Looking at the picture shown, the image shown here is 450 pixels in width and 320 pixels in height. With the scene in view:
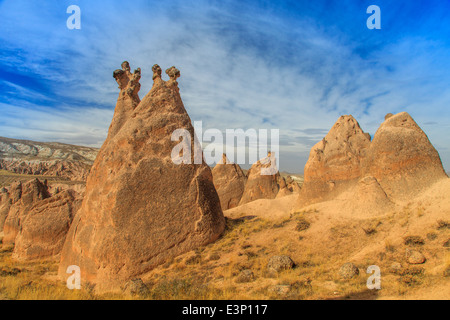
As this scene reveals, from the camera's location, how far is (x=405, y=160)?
1000 cm

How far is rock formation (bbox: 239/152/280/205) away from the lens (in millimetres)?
22811

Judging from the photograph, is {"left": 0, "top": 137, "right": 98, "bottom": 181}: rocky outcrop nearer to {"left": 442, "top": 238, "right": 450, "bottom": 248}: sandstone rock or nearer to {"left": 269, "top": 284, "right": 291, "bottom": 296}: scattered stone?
{"left": 269, "top": 284, "right": 291, "bottom": 296}: scattered stone

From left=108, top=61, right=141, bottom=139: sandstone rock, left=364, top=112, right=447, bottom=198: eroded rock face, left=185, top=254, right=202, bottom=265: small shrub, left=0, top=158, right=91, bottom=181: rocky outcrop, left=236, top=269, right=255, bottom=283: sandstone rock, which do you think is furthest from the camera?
left=0, top=158, right=91, bottom=181: rocky outcrop

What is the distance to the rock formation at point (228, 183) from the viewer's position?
23109mm

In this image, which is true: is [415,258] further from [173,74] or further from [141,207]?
[173,74]

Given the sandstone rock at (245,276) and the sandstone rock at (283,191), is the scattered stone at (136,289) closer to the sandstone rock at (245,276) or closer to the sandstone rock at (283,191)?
the sandstone rock at (245,276)

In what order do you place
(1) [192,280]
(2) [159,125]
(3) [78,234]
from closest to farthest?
(1) [192,280], (3) [78,234], (2) [159,125]

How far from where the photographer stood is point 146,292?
21.9 ft

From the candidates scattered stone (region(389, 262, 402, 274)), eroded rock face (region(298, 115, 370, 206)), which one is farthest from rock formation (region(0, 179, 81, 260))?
scattered stone (region(389, 262, 402, 274))

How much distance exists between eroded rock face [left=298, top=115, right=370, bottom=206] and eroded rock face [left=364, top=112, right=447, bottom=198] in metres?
2.85

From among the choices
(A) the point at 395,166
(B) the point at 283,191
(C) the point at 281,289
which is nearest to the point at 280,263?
(C) the point at 281,289

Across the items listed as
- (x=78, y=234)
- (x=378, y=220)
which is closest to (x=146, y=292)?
(x=78, y=234)

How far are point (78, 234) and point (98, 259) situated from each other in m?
1.45
